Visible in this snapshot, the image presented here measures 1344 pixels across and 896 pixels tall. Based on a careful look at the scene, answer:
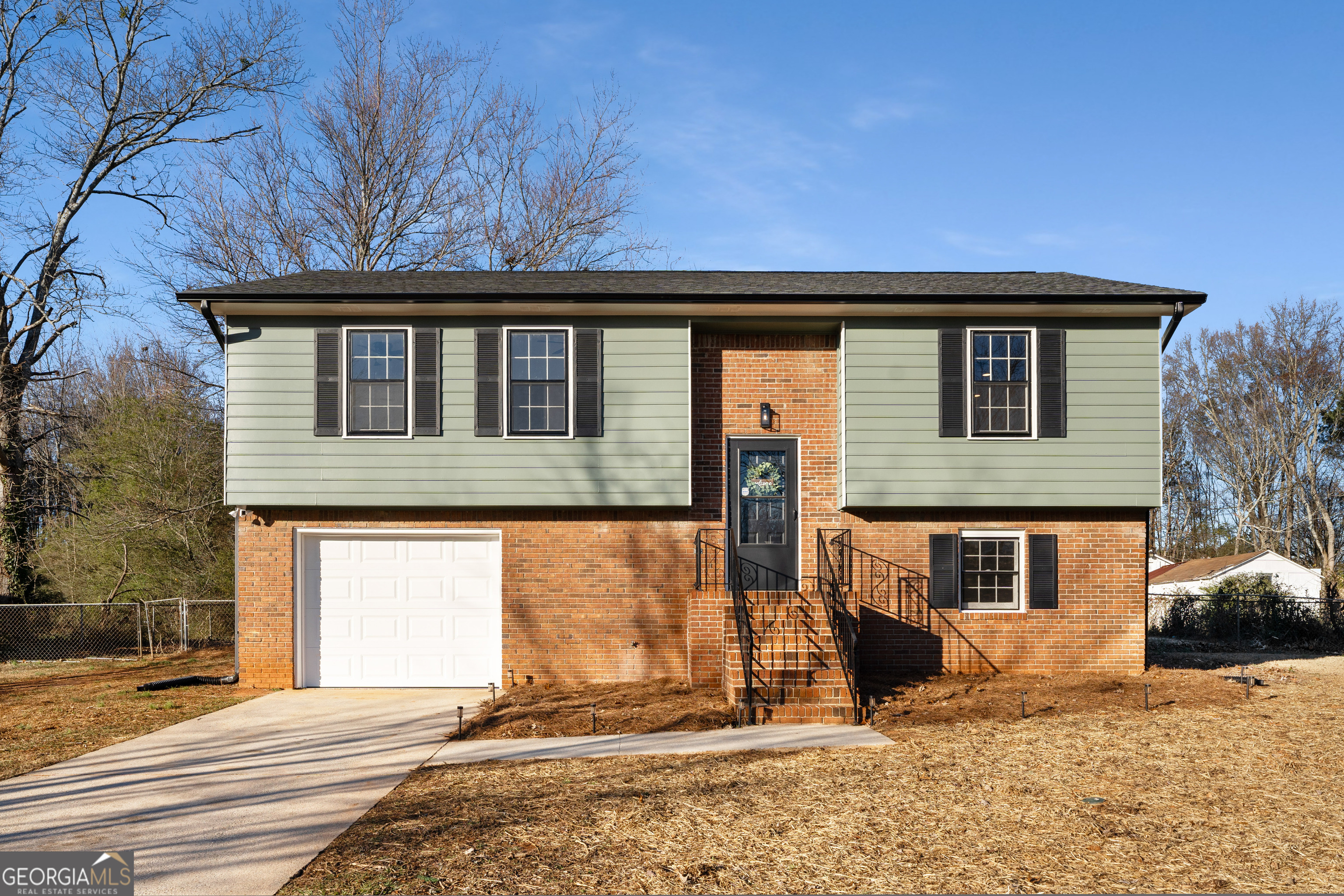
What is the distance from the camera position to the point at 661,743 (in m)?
8.52

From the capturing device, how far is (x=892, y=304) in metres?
11.9

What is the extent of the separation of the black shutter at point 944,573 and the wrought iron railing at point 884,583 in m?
0.10

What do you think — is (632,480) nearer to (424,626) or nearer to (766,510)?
(766,510)

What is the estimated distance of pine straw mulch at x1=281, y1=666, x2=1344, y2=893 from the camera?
196 inches

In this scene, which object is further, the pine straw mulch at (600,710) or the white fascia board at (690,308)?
the white fascia board at (690,308)

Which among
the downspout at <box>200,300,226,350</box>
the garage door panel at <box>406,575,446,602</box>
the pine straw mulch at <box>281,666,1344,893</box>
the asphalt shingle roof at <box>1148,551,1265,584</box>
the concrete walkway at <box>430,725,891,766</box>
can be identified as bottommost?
the asphalt shingle roof at <box>1148,551,1265,584</box>

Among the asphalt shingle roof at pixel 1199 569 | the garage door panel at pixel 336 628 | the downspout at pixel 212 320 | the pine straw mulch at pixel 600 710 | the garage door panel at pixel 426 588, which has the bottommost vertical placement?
the asphalt shingle roof at pixel 1199 569

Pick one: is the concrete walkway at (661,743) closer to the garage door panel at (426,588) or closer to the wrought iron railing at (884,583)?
the wrought iron railing at (884,583)

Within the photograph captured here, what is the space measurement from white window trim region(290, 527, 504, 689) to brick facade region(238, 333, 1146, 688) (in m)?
0.07

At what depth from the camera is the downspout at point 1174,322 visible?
11.9 metres

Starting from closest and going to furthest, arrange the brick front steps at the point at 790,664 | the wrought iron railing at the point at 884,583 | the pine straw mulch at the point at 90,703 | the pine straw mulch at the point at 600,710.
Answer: the pine straw mulch at the point at 90,703 → the pine straw mulch at the point at 600,710 → the brick front steps at the point at 790,664 → the wrought iron railing at the point at 884,583

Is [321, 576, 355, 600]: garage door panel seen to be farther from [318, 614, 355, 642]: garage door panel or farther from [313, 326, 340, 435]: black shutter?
[313, 326, 340, 435]: black shutter

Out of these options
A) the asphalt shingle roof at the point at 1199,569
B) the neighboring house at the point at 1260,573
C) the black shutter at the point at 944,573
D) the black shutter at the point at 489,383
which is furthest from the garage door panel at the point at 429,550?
the asphalt shingle roof at the point at 1199,569

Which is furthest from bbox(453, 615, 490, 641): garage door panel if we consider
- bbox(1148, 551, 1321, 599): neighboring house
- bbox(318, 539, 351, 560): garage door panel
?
bbox(1148, 551, 1321, 599): neighboring house
